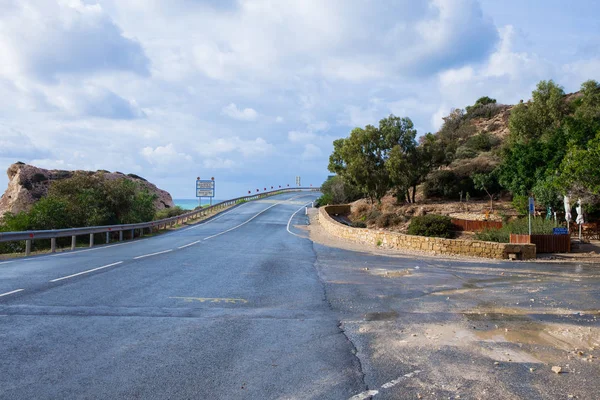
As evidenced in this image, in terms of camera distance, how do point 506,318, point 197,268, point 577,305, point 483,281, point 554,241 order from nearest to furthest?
point 506,318 < point 577,305 < point 483,281 < point 197,268 < point 554,241

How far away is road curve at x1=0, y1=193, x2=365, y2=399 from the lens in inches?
187

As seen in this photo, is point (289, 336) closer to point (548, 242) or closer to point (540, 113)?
point (548, 242)

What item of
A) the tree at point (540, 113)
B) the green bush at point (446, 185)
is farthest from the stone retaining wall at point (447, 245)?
the tree at point (540, 113)

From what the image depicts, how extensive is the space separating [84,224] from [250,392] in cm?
2769

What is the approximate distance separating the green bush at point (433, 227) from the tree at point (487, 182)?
28.1ft

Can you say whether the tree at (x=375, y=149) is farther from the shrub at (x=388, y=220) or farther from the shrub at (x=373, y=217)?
the shrub at (x=388, y=220)

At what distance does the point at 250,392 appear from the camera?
464 centimetres

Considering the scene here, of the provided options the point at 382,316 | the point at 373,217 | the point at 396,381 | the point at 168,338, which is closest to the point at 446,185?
the point at 373,217

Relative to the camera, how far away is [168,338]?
6.37 m

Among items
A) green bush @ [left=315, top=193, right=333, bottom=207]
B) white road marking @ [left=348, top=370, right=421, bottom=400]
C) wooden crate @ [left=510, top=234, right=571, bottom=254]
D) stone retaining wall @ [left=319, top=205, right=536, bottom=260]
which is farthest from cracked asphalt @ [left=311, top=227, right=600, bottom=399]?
green bush @ [left=315, top=193, right=333, bottom=207]

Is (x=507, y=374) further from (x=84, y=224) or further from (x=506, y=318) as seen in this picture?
(x=84, y=224)

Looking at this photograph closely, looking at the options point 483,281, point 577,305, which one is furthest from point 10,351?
point 483,281

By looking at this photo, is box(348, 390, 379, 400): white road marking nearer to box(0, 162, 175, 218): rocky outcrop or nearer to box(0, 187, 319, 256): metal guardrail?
box(0, 187, 319, 256): metal guardrail

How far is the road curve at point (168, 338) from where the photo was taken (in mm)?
4762
